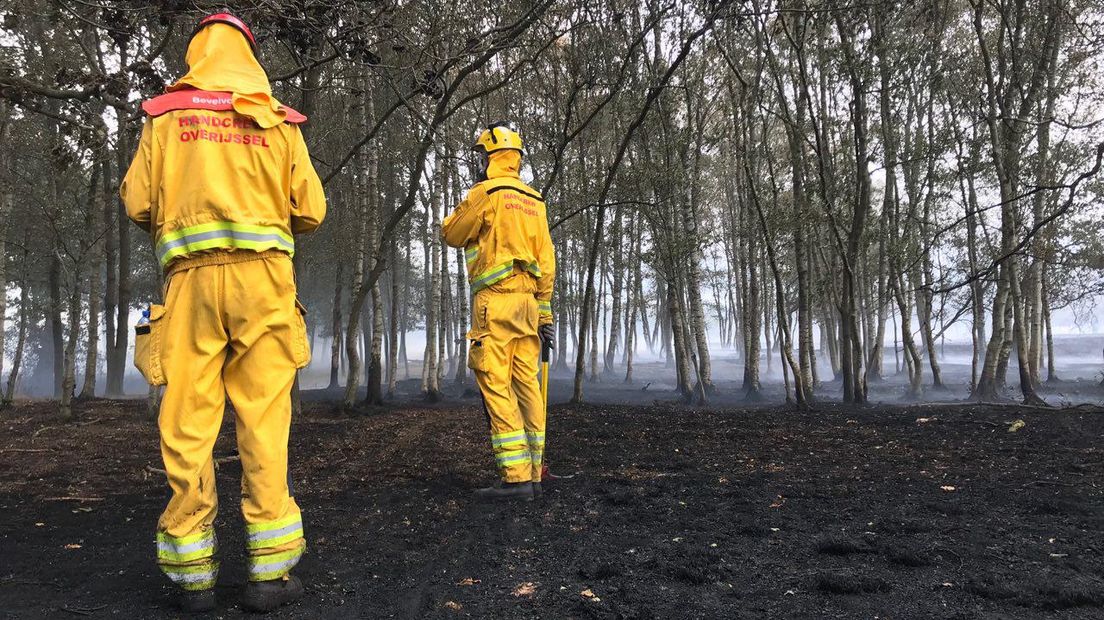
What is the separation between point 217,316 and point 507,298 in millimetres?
2015

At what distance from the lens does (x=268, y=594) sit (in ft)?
6.89

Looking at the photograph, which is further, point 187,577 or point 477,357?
point 477,357

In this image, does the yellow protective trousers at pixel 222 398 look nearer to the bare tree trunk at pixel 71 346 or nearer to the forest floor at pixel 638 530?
the forest floor at pixel 638 530

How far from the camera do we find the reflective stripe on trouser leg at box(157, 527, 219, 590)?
6.72ft

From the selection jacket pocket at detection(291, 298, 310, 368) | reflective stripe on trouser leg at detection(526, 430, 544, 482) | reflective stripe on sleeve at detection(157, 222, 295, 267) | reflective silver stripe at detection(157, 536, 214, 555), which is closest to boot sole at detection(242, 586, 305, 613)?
reflective silver stripe at detection(157, 536, 214, 555)

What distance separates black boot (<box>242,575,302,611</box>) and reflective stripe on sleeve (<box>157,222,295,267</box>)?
1.26 meters

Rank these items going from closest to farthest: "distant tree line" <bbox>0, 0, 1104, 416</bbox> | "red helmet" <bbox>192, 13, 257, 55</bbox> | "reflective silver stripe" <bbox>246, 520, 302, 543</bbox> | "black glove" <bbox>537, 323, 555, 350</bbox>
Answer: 1. "reflective silver stripe" <bbox>246, 520, 302, 543</bbox>
2. "red helmet" <bbox>192, 13, 257, 55</bbox>
3. "black glove" <bbox>537, 323, 555, 350</bbox>
4. "distant tree line" <bbox>0, 0, 1104, 416</bbox>

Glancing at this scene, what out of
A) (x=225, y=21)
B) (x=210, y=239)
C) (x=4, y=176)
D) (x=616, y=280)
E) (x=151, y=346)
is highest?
(x=4, y=176)

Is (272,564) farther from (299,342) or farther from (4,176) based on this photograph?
(4,176)

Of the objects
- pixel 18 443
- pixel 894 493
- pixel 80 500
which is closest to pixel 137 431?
pixel 18 443

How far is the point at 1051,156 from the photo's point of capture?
15141 millimetres

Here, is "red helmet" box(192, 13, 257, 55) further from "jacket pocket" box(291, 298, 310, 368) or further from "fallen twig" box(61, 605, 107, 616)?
"fallen twig" box(61, 605, 107, 616)

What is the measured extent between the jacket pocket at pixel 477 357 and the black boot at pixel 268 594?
6.07 ft

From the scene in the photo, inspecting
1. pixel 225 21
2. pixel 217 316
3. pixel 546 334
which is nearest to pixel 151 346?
pixel 217 316
